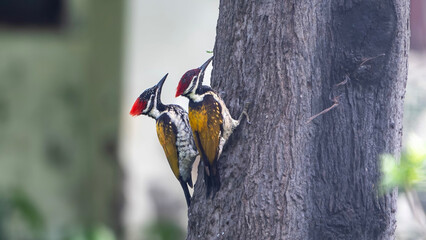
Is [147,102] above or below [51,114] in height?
below

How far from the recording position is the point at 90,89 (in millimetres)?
4098

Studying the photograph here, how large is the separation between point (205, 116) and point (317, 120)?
0.23 meters

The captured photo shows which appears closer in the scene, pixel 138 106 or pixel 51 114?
pixel 138 106

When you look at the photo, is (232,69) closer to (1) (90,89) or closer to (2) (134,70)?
(2) (134,70)

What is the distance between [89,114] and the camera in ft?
13.5

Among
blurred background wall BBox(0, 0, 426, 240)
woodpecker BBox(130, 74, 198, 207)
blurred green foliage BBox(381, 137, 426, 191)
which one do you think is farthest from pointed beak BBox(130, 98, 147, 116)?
blurred background wall BBox(0, 0, 426, 240)

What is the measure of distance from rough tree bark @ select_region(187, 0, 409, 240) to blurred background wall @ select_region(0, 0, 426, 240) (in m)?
2.05

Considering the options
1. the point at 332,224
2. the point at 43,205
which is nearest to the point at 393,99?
the point at 332,224

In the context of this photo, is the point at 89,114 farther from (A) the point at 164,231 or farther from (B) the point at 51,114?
(A) the point at 164,231

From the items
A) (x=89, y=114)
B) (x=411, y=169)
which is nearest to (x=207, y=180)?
(x=411, y=169)

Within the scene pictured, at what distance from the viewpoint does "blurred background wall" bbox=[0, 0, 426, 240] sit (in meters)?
3.76

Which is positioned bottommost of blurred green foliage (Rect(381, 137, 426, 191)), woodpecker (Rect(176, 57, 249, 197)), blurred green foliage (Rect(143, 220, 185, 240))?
blurred green foliage (Rect(143, 220, 185, 240))

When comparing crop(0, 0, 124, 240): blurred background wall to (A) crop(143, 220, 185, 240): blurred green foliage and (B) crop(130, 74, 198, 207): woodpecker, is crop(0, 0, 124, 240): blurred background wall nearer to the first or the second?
(A) crop(143, 220, 185, 240): blurred green foliage

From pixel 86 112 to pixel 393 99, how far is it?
9.31 ft
